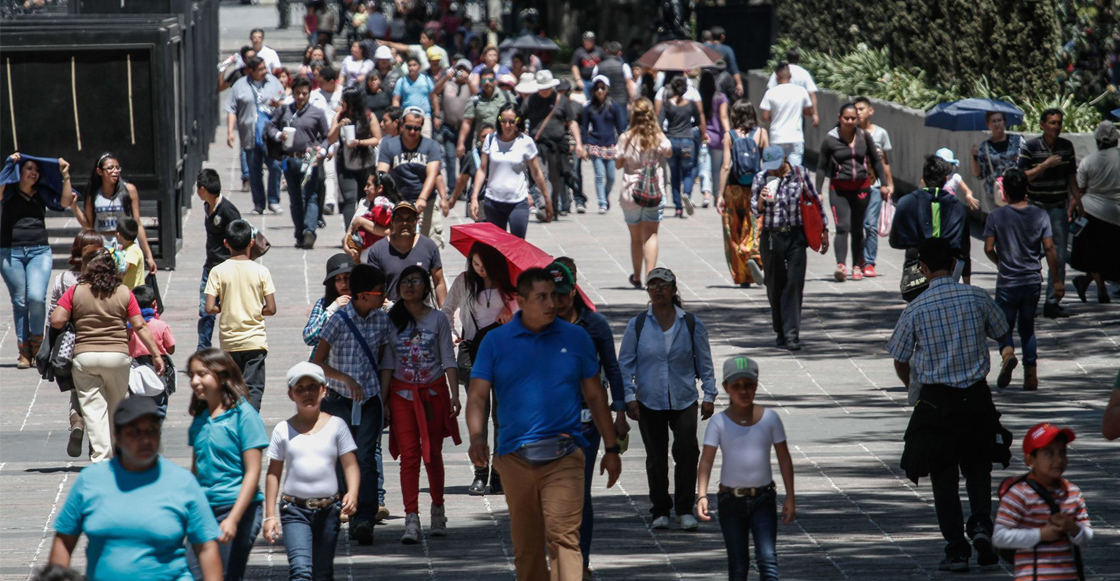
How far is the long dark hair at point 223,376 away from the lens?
6895 mm

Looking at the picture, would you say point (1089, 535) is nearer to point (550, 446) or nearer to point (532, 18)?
point (550, 446)

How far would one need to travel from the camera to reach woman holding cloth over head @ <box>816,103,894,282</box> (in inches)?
675

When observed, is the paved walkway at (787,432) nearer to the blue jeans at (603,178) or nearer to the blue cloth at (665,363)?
the blue cloth at (665,363)

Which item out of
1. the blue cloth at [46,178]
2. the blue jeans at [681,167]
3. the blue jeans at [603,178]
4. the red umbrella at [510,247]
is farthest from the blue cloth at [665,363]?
the blue jeans at [603,178]

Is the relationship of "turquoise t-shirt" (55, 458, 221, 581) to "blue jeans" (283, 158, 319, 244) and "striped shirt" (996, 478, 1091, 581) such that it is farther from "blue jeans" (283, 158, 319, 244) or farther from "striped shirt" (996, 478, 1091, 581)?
"blue jeans" (283, 158, 319, 244)

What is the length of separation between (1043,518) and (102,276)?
590cm

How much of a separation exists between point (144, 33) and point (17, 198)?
18.8ft

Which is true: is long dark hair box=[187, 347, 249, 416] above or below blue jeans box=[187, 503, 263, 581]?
above

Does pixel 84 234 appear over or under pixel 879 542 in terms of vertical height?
over

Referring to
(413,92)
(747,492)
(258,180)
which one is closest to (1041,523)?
(747,492)

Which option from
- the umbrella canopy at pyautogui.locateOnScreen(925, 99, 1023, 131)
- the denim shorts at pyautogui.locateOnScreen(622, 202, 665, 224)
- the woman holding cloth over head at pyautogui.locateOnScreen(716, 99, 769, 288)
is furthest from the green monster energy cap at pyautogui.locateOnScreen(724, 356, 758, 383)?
the umbrella canopy at pyautogui.locateOnScreen(925, 99, 1023, 131)

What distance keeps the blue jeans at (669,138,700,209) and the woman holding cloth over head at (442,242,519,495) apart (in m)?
12.7

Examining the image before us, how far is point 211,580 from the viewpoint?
5902mm

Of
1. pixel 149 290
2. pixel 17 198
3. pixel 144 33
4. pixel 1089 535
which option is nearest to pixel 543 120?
pixel 144 33
